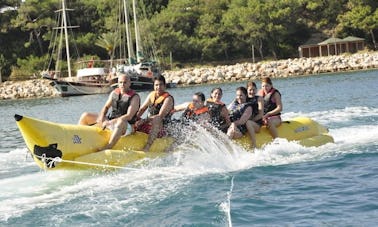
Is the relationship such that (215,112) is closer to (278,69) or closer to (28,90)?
(278,69)

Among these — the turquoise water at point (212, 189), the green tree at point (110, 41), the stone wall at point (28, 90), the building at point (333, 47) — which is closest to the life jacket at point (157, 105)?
the turquoise water at point (212, 189)

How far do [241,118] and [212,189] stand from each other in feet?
7.24

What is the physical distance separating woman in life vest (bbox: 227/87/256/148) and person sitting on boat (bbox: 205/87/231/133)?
0.10m

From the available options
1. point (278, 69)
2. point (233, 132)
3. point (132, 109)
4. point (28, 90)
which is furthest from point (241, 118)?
point (28, 90)

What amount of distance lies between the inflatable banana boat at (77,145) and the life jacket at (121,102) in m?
0.30

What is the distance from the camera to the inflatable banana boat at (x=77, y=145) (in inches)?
306

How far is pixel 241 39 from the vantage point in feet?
154

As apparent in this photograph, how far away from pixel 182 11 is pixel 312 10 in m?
10.4

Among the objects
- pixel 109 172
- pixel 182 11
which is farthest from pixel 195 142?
pixel 182 11

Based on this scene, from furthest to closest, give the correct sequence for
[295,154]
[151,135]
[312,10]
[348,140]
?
[312,10], [348,140], [295,154], [151,135]

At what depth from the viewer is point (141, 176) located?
814 centimetres

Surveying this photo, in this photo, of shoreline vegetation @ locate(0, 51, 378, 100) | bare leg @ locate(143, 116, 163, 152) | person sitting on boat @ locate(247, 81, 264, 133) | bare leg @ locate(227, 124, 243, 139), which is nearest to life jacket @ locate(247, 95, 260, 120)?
person sitting on boat @ locate(247, 81, 264, 133)

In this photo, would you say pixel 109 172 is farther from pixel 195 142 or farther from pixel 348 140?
pixel 348 140

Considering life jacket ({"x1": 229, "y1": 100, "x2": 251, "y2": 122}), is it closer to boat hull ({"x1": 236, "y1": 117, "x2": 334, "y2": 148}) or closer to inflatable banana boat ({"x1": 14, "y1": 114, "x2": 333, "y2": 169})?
boat hull ({"x1": 236, "y1": 117, "x2": 334, "y2": 148})
